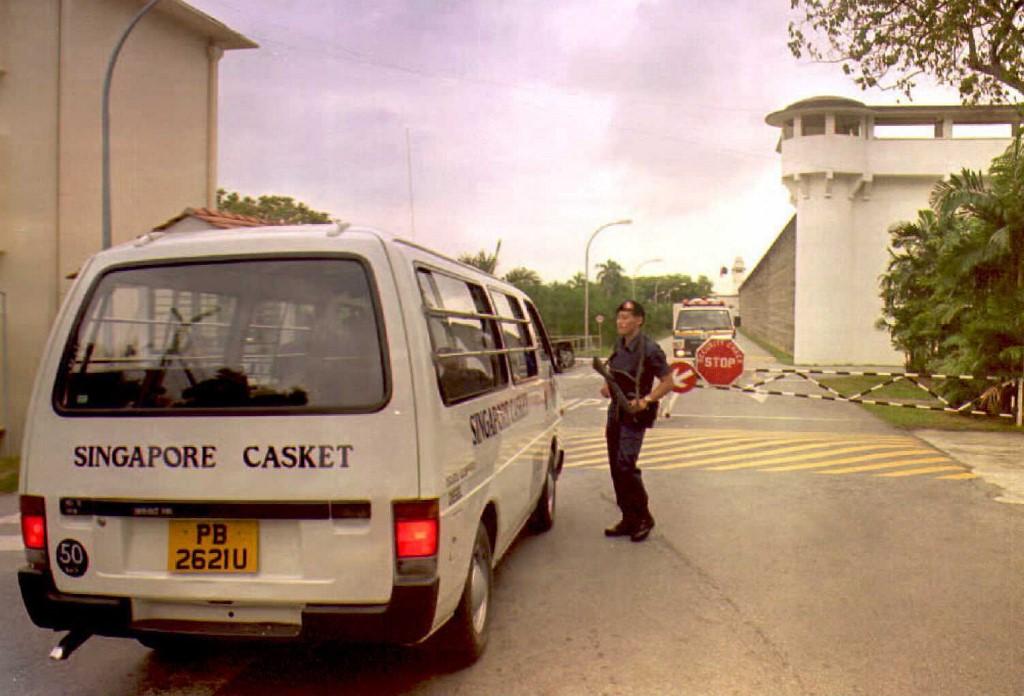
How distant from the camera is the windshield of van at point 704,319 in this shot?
32562mm

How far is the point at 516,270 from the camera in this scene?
6016 cm

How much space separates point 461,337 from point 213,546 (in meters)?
1.51

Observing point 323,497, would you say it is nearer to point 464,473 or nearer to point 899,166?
point 464,473

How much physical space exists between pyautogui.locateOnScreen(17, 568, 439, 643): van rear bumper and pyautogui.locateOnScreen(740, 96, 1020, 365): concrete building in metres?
35.9

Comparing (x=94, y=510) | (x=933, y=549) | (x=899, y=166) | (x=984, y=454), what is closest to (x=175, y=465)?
(x=94, y=510)

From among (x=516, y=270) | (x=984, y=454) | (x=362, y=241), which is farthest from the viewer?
(x=516, y=270)

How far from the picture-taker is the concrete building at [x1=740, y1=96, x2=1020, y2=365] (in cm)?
3631

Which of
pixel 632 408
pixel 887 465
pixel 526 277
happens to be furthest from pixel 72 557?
pixel 526 277

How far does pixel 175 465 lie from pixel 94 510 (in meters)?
0.40

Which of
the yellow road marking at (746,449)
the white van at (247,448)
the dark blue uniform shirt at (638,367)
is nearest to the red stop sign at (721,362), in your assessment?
the yellow road marking at (746,449)

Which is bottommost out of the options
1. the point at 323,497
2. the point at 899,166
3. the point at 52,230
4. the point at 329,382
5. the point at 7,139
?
the point at 323,497

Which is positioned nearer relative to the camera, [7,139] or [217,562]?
[217,562]

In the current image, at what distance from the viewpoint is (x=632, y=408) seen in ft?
21.7

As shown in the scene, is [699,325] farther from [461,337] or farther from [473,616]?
[473,616]
